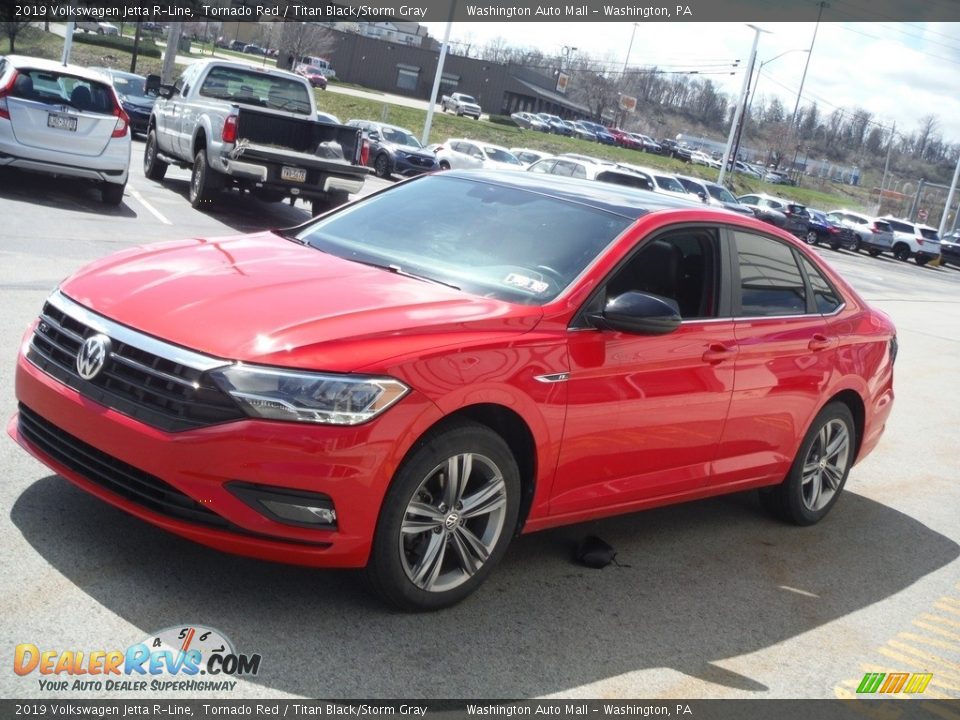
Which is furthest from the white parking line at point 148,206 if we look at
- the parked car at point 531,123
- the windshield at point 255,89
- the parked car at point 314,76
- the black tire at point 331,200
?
the parked car at point 531,123

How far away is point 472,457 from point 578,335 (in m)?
0.74

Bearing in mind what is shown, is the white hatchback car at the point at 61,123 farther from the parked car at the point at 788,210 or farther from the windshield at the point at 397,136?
the parked car at the point at 788,210

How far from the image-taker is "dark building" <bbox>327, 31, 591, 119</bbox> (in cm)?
10969

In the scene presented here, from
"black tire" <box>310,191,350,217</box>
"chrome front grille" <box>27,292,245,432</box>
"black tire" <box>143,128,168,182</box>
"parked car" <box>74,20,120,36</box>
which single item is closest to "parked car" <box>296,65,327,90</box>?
"parked car" <box>74,20,120,36</box>

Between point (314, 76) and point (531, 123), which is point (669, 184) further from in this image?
point (531, 123)

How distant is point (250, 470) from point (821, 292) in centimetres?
391

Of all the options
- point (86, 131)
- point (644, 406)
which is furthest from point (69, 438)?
point (86, 131)

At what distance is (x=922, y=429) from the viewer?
416 inches

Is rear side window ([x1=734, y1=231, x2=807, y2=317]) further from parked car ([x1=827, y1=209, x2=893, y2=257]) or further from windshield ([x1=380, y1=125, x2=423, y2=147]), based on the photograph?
parked car ([x1=827, y1=209, x2=893, y2=257])

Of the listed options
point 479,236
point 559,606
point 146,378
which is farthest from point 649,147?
point 146,378

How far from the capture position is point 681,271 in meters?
5.62

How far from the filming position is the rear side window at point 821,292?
6574mm

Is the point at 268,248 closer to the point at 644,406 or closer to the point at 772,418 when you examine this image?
the point at 644,406

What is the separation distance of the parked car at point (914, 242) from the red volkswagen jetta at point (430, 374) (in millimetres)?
47456
